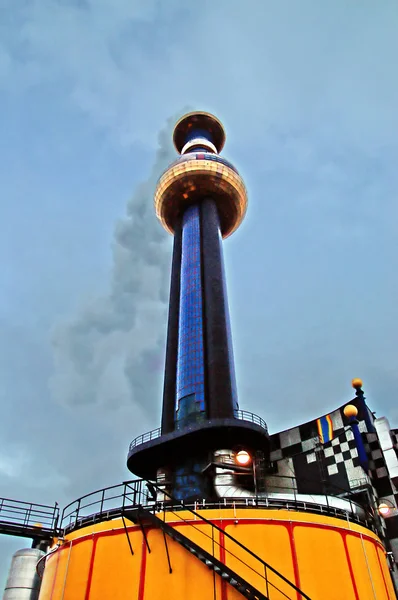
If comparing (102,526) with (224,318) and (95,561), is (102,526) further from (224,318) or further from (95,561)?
(224,318)

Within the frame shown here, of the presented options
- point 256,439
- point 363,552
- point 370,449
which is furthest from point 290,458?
point 363,552

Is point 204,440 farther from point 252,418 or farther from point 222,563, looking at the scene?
point 222,563

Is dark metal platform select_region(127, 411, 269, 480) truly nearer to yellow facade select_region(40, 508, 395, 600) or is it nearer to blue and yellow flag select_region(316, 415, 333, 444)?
blue and yellow flag select_region(316, 415, 333, 444)

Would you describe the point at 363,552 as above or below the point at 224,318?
below

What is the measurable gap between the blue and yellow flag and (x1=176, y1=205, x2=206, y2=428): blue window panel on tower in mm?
10066

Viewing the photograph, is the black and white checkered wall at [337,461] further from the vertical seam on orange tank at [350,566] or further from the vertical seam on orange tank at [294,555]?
the vertical seam on orange tank at [294,555]

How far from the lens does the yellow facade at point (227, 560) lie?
15.5m

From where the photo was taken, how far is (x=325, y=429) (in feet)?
102

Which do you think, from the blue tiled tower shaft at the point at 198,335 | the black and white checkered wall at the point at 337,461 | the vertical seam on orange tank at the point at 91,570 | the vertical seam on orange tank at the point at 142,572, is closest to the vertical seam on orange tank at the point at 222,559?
the vertical seam on orange tank at the point at 142,572

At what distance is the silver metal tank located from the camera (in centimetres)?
2445

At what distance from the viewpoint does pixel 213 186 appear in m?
58.2

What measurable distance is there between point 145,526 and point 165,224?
5196cm

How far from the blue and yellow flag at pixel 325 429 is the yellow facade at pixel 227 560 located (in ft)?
40.1

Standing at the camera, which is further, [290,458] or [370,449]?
[290,458]
